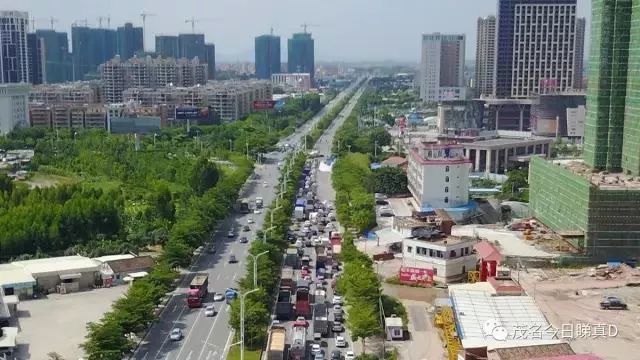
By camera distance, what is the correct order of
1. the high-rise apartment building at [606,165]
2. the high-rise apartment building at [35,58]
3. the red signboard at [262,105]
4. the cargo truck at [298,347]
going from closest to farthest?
1. the cargo truck at [298,347]
2. the high-rise apartment building at [606,165]
3. the red signboard at [262,105]
4. the high-rise apartment building at [35,58]

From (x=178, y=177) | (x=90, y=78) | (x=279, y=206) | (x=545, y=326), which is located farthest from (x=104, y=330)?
(x=90, y=78)

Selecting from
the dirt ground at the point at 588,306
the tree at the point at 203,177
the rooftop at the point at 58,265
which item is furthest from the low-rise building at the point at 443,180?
the rooftop at the point at 58,265

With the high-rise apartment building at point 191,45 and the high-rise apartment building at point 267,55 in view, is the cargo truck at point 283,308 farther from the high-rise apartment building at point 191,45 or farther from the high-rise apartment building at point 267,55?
the high-rise apartment building at point 267,55

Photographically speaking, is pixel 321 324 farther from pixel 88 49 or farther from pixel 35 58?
pixel 88 49

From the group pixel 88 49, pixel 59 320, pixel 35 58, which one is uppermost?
pixel 88 49

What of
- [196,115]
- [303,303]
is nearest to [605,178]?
[303,303]

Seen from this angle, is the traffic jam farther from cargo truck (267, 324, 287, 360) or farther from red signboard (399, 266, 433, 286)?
red signboard (399, 266, 433, 286)
